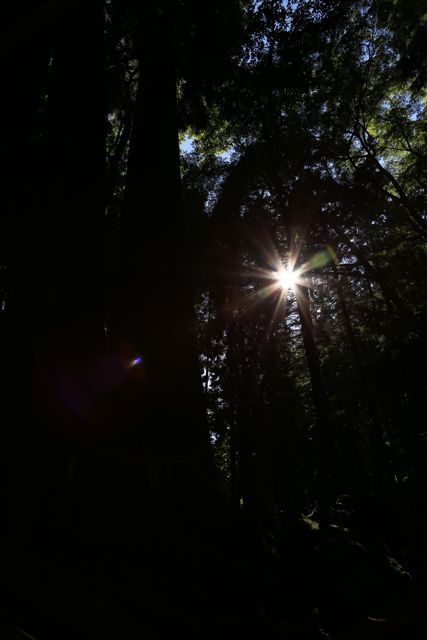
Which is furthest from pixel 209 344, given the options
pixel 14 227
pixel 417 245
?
pixel 14 227

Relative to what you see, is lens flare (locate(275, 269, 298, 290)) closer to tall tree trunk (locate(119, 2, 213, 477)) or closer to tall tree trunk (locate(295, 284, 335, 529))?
tall tree trunk (locate(295, 284, 335, 529))

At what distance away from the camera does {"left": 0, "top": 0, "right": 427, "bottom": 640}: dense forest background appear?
2.99m

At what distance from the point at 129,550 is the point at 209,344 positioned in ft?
44.6

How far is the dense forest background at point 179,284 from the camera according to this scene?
299 cm

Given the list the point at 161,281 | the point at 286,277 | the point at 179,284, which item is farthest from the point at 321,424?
the point at 161,281

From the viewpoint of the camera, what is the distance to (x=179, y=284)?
602 centimetres

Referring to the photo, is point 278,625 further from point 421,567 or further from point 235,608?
point 421,567

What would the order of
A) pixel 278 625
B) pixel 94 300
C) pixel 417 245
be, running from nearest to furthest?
pixel 278 625 < pixel 94 300 < pixel 417 245

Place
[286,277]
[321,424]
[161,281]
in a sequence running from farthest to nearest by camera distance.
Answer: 1. [286,277]
2. [321,424]
3. [161,281]

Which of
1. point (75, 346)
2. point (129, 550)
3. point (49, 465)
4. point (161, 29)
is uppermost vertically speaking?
point (161, 29)

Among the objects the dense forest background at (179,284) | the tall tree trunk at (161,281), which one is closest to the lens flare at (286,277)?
the dense forest background at (179,284)

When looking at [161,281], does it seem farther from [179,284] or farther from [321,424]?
[321,424]

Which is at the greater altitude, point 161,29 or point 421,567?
point 161,29

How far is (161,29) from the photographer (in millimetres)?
6734
